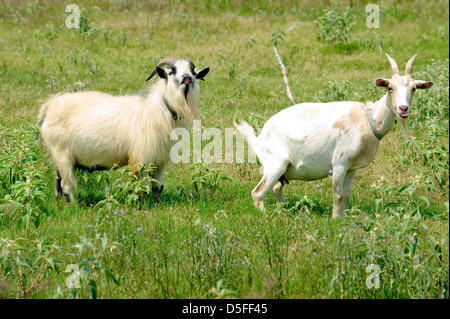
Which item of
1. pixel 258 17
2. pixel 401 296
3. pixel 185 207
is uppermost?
pixel 258 17

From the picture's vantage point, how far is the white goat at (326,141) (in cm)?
654

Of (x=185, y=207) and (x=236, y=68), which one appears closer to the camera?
(x=185, y=207)

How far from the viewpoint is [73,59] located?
504 inches

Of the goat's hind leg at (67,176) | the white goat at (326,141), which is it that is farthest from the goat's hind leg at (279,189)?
the goat's hind leg at (67,176)

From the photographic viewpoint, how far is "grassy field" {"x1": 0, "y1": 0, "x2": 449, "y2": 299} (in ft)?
15.4

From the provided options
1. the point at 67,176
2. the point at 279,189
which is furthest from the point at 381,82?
the point at 67,176

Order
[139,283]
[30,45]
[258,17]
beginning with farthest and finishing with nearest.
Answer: [258,17] < [30,45] < [139,283]

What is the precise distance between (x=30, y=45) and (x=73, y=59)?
200cm

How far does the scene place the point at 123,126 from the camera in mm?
7168

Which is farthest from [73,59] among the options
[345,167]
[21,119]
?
[345,167]

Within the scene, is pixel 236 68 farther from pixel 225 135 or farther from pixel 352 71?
pixel 225 135

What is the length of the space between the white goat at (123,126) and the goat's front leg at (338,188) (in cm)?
179

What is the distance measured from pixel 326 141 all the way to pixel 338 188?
53cm

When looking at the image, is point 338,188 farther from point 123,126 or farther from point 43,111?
point 43,111
